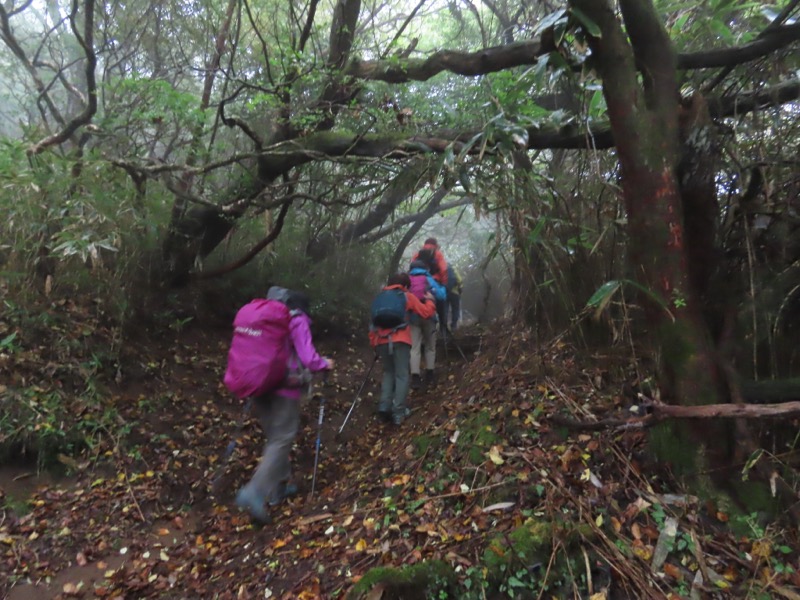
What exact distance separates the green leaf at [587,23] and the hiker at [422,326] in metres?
4.58

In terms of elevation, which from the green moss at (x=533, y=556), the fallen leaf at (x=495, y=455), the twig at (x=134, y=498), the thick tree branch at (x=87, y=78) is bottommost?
the twig at (x=134, y=498)

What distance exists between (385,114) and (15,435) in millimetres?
5110

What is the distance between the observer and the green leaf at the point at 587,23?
3545 mm

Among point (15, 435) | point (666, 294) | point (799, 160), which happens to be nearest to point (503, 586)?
point (666, 294)

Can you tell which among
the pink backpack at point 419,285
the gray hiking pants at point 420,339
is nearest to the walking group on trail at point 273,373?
the gray hiking pants at point 420,339

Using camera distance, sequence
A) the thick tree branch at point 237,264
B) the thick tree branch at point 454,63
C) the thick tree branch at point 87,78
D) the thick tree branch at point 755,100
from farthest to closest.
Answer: the thick tree branch at point 237,264 → the thick tree branch at point 87,78 → the thick tree branch at point 454,63 → the thick tree branch at point 755,100

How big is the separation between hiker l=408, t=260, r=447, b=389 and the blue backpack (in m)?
0.73

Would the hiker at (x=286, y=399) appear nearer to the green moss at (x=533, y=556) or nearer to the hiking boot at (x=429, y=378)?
the green moss at (x=533, y=556)

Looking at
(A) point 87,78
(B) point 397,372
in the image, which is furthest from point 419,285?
(A) point 87,78

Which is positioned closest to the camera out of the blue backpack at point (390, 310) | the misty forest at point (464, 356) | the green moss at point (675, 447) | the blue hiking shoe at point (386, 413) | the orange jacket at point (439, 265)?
the misty forest at point (464, 356)

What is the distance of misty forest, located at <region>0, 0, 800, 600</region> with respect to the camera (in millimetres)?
3381

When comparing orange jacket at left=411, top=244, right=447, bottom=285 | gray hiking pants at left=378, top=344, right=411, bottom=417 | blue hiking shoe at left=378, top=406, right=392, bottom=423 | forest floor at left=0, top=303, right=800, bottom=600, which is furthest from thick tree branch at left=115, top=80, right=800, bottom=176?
blue hiking shoe at left=378, top=406, right=392, bottom=423

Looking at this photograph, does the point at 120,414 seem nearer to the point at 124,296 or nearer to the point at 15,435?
the point at 15,435

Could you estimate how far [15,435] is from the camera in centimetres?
496
